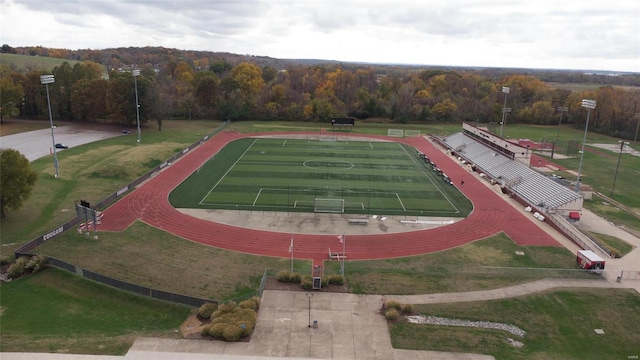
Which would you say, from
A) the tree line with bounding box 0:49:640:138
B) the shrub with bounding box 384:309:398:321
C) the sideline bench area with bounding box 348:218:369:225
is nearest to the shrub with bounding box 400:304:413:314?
the shrub with bounding box 384:309:398:321

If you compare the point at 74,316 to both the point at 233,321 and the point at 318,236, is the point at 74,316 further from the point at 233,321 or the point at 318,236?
the point at 318,236

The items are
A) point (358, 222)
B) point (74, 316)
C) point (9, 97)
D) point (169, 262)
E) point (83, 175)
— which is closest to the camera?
point (74, 316)

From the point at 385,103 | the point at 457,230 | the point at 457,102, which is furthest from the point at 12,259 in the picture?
the point at 457,102

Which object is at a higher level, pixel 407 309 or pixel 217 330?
pixel 217 330

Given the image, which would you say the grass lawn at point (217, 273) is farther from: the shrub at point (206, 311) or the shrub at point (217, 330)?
the shrub at point (217, 330)

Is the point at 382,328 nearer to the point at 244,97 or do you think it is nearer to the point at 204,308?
the point at 204,308

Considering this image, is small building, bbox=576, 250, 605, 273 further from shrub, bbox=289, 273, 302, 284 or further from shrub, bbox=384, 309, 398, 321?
shrub, bbox=289, 273, 302, 284

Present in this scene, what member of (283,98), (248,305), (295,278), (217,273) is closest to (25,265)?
(217,273)
